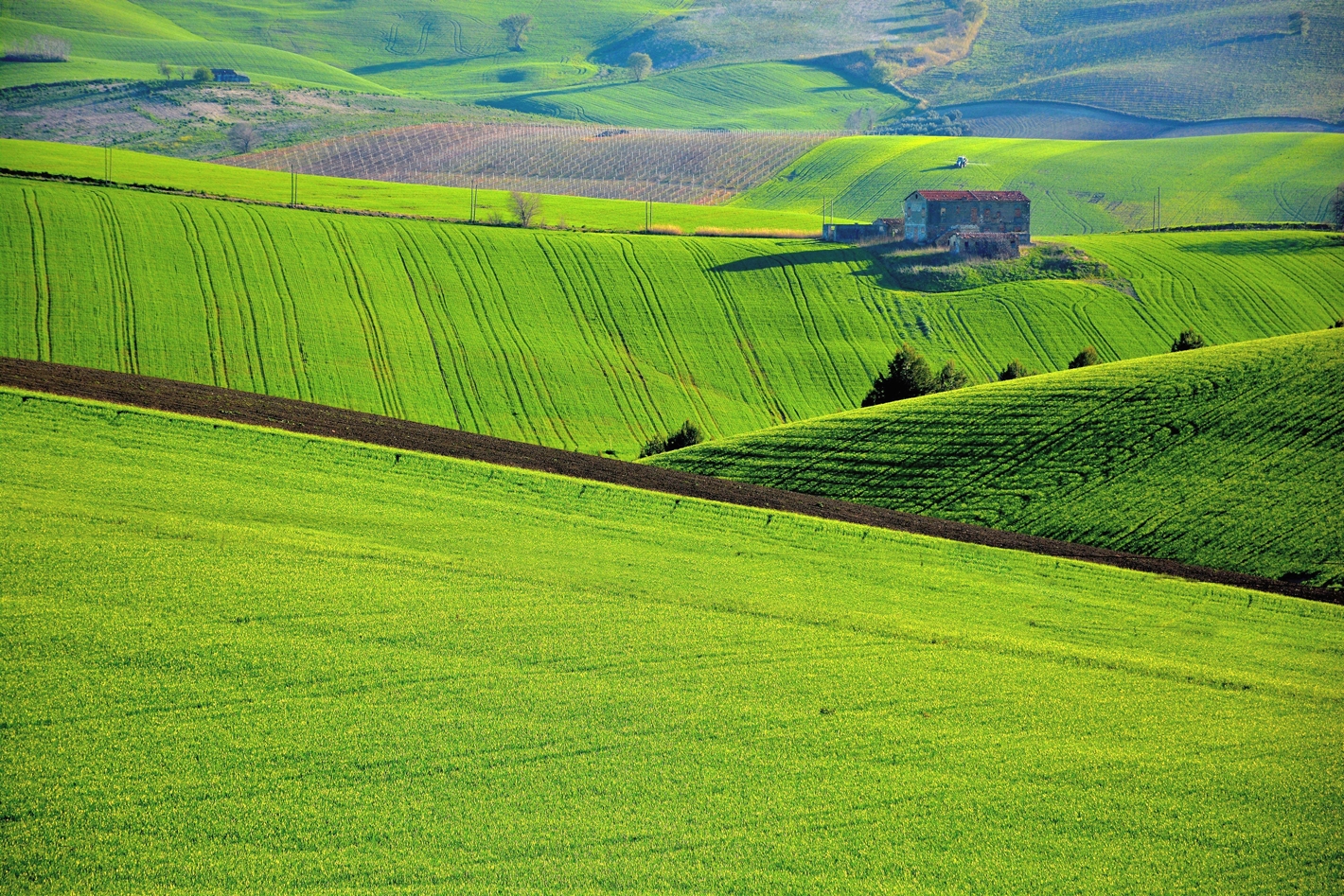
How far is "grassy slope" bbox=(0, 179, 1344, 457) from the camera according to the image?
67.2m

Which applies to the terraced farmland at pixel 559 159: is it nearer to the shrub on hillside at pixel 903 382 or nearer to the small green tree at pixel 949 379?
the small green tree at pixel 949 379

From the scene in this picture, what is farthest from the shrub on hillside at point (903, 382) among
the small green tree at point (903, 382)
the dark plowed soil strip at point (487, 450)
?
the dark plowed soil strip at point (487, 450)

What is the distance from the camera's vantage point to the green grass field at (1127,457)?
44.8 m

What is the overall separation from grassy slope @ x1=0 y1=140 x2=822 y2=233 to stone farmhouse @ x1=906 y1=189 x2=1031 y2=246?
15.8 meters

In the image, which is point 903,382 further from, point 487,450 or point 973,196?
point 973,196

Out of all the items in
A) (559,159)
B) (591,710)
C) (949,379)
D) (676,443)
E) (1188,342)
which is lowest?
(676,443)

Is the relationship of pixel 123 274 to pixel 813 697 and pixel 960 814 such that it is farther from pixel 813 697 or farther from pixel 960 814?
pixel 960 814

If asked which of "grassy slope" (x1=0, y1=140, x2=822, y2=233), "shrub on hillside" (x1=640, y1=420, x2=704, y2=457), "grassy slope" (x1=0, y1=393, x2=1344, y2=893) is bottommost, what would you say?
"shrub on hillside" (x1=640, y1=420, x2=704, y2=457)

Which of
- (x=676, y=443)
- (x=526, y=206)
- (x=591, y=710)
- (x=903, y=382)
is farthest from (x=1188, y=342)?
(x=591, y=710)

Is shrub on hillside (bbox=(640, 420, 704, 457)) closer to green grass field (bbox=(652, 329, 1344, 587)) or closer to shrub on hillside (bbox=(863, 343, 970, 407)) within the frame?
green grass field (bbox=(652, 329, 1344, 587))

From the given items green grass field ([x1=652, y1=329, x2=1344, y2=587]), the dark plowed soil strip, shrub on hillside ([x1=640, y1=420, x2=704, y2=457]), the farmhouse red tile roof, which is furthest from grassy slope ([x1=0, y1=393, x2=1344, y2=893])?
the farmhouse red tile roof

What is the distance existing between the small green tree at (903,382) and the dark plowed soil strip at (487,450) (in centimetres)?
2128

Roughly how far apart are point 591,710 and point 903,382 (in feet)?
156

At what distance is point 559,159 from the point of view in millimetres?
159750
